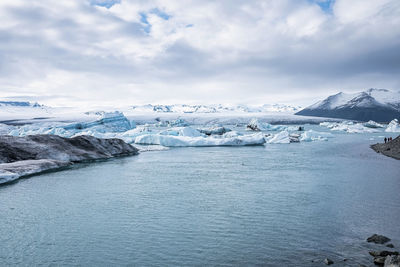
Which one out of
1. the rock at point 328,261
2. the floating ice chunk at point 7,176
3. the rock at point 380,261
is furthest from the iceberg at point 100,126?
the rock at point 380,261

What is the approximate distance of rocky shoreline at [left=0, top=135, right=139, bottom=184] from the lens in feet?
48.2

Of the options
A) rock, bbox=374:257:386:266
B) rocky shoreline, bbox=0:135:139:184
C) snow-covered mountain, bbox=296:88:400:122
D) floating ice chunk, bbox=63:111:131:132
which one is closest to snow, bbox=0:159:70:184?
rocky shoreline, bbox=0:135:139:184

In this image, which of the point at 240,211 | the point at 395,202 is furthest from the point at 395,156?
the point at 240,211

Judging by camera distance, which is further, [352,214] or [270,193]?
[270,193]

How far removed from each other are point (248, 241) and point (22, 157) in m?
15.2

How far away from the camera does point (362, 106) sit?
15262 centimetres

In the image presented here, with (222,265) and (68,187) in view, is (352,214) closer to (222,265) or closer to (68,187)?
(222,265)

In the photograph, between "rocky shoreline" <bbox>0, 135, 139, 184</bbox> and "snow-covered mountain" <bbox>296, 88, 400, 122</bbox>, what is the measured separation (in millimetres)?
141966

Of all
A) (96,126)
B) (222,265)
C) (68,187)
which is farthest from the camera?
(96,126)

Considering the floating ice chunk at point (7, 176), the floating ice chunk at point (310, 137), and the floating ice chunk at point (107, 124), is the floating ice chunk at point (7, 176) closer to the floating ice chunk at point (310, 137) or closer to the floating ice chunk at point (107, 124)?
the floating ice chunk at point (310, 137)

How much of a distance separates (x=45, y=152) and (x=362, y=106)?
526ft

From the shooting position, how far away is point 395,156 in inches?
795

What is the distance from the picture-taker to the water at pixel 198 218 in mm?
5832

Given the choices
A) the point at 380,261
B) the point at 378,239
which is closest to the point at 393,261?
the point at 380,261
